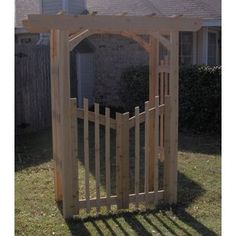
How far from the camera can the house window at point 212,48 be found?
14.1 m

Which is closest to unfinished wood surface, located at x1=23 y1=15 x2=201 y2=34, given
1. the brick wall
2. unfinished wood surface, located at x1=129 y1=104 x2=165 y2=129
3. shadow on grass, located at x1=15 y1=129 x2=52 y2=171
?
unfinished wood surface, located at x1=129 y1=104 x2=165 y2=129

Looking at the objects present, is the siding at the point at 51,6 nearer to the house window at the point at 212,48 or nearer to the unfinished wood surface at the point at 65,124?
the house window at the point at 212,48

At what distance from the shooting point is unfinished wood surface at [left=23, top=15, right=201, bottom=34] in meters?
4.73

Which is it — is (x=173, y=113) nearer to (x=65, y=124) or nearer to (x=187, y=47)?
(x=65, y=124)

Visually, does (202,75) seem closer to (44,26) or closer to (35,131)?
(35,131)

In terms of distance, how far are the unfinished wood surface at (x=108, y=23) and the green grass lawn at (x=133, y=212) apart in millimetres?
2139

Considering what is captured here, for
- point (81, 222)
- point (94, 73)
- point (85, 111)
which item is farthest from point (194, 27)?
point (94, 73)

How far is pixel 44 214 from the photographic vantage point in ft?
17.6

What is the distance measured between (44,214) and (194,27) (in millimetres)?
2854

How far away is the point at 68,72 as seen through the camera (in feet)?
16.1

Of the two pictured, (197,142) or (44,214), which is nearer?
(44,214)

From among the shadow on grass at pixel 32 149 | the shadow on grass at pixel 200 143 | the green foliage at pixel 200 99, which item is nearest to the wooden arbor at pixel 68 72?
the shadow on grass at pixel 32 149

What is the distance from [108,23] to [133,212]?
7.33ft

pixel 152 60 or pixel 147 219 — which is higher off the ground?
pixel 152 60
